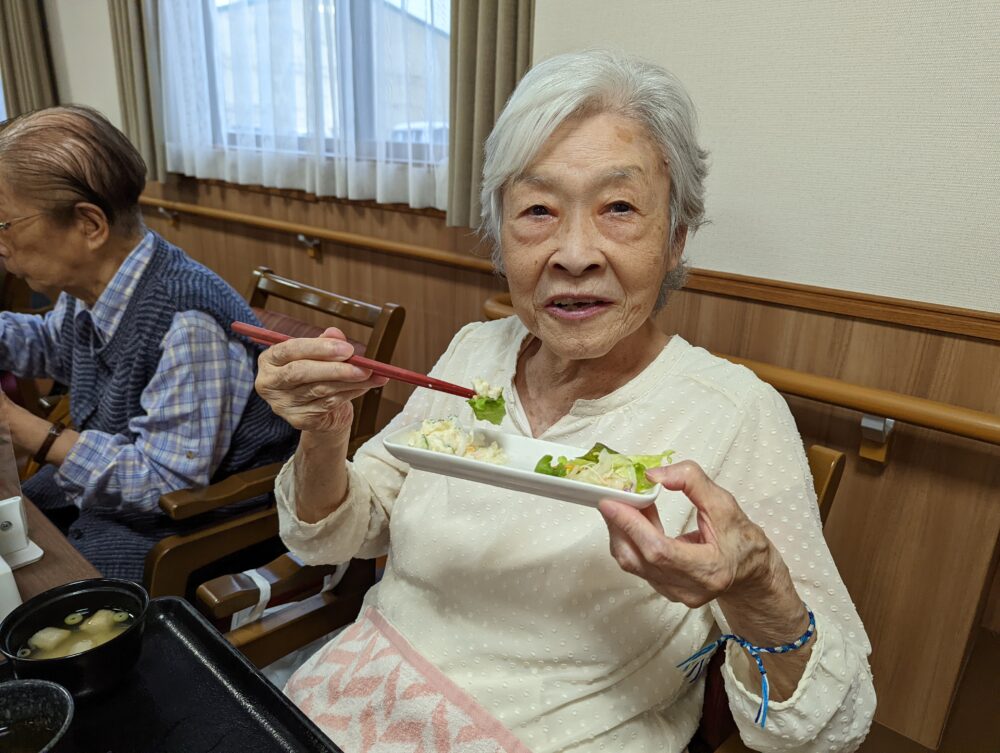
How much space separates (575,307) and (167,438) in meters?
0.92

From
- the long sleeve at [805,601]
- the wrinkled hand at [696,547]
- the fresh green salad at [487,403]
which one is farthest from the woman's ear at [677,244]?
the wrinkled hand at [696,547]

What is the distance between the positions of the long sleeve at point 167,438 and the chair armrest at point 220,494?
6cm

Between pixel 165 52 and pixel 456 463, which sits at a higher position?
pixel 165 52

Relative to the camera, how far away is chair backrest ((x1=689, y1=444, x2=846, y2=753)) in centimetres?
99

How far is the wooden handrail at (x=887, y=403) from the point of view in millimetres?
1196

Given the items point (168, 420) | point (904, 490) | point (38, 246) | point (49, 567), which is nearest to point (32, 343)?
point (38, 246)

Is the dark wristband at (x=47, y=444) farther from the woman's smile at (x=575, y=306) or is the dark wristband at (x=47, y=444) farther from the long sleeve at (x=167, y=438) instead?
the woman's smile at (x=575, y=306)

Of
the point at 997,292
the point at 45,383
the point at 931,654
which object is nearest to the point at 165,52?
the point at 45,383

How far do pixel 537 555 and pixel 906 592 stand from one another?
955mm

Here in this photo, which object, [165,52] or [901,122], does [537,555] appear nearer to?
[901,122]

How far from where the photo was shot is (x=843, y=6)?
1314mm

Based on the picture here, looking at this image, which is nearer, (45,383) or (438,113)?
(438,113)

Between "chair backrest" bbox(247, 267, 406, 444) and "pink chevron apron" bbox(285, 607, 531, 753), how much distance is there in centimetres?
62

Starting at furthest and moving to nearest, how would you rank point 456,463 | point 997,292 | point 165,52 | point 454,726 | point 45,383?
point 165,52
point 45,383
point 997,292
point 454,726
point 456,463
